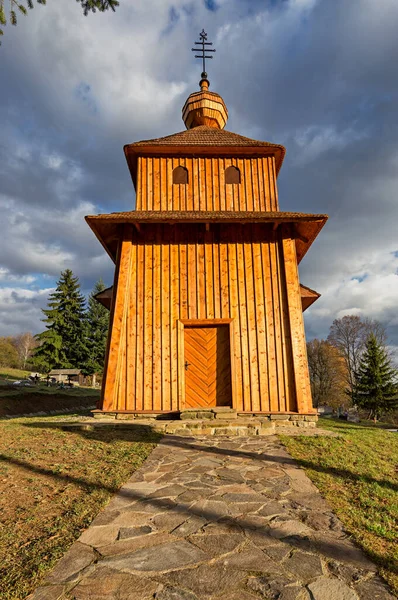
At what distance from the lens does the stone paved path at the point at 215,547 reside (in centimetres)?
239

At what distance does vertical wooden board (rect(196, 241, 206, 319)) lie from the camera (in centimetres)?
970

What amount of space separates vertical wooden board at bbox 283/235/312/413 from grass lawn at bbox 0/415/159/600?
389 cm

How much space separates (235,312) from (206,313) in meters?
0.78

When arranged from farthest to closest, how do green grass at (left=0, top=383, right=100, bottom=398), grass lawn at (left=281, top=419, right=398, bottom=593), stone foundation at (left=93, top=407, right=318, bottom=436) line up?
green grass at (left=0, top=383, right=100, bottom=398) < stone foundation at (left=93, top=407, right=318, bottom=436) < grass lawn at (left=281, top=419, right=398, bottom=593)

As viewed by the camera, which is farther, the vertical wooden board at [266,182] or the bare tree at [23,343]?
the bare tree at [23,343]

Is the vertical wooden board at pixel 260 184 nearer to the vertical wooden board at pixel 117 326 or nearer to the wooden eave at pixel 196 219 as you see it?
the wooden eave at pixel 196 219

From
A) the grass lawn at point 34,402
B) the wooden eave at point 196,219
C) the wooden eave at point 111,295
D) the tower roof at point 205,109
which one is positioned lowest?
the grass lawn at point 34,402

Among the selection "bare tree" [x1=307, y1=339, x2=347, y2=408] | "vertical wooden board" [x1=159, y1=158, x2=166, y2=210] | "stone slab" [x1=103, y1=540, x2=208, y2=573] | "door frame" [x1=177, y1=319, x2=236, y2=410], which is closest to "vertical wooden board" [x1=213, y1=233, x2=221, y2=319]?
"door frame" [x1=177, y1=319, x2=236, y2=410]

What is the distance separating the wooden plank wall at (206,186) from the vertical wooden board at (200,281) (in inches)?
71.2

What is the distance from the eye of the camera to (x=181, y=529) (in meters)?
3.28

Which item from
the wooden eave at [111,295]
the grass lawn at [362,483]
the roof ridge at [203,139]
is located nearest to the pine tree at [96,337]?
the wooden eave at [111,295]

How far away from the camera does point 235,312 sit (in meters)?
9.66

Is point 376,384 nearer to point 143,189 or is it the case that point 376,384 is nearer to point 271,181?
point 271,181

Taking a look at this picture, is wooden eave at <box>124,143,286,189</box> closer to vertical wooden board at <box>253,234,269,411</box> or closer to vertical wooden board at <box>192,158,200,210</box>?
vertical wooden board at <box>192,158,200,210</box>
